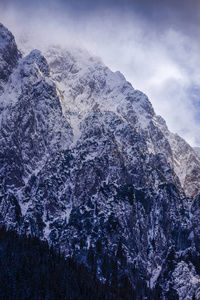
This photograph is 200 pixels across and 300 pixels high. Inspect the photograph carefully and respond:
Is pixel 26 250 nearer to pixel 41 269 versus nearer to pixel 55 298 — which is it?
pixel 41 269

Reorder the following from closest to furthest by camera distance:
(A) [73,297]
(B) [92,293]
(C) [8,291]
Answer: (C) [8,291], (A) [73,297], (B) [92,293]

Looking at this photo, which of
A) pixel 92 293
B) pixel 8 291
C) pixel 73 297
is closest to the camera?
pixel 8 291

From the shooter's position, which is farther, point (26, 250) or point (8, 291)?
point (26, 250)

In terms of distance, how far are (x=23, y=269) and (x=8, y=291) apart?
15945mm

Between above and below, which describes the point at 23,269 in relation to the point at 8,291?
above

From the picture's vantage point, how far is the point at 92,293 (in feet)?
631

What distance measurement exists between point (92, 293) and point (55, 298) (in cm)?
2460

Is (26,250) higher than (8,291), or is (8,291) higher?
(26,250)

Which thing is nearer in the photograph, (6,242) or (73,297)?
(73,297)

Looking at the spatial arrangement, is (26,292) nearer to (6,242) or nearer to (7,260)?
(7,260)

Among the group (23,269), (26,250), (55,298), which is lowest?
(55,298)

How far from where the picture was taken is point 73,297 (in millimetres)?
179625

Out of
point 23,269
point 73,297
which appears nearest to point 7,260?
point 23,269

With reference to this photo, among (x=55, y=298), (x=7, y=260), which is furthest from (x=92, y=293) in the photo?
(x=7, y=260)
